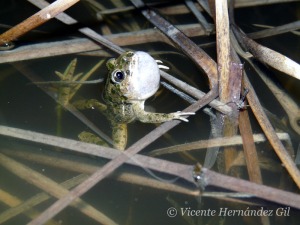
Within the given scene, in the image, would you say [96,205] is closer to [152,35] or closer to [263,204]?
[263,204]

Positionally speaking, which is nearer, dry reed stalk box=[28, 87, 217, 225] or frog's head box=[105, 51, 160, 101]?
dry reed stalk box=[28, 87, 217, 225]

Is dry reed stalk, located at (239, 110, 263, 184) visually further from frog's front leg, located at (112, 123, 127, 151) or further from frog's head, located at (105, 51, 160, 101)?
frog's front leg, located at (112, 123, 127, 151)

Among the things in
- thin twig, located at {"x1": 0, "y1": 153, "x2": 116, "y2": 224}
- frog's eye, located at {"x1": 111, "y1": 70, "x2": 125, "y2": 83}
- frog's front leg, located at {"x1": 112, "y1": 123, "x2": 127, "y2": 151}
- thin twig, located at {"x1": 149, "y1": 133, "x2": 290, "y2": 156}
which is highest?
frog's eye, located at {"x1": 111, "y1": 70, "x2": 125, "y2": 83}

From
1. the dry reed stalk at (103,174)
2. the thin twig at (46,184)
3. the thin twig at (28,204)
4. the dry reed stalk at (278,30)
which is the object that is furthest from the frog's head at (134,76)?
the dry reed stalk at (278,30)

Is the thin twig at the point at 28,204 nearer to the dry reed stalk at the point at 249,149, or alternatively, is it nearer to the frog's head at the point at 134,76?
the frog's head at the point at 134,76

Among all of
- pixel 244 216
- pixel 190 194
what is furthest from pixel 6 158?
pixel 244 216

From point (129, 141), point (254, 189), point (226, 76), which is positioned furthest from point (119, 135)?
point (254, 189)

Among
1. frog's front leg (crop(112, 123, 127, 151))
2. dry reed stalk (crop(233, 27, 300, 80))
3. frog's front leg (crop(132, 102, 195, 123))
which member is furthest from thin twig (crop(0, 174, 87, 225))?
dry reed stalk (crop(233, 27, 300, 80))

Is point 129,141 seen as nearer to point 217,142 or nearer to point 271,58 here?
point 217,142
